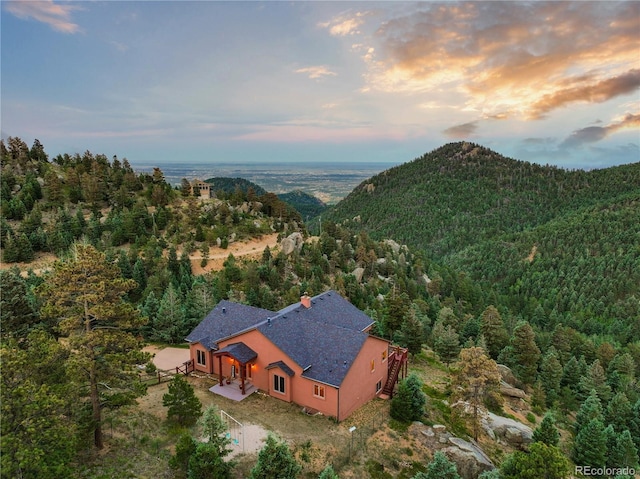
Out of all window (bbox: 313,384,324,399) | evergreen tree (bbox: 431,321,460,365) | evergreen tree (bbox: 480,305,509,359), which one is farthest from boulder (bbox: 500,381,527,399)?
window (bbox: 313,384,324,399)

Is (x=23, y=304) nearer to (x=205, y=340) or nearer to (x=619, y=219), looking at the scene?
(x=205, y=340)

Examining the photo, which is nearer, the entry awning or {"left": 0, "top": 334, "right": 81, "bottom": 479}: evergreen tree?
{"left": 0, "top": 334, "right": 81, "bottom": 479}: evergreen tree

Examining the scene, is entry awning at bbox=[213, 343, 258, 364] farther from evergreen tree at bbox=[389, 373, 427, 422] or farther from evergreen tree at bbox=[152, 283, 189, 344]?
evergreen tree at bbox=[152, 283, 189, 344]

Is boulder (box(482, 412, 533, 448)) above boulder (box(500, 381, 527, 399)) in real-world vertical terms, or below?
above

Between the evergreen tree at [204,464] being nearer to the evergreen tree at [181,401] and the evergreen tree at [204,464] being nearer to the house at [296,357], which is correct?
the evergreen tree at [181,401]

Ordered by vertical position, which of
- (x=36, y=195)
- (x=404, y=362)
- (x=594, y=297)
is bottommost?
(x=594, y=297)

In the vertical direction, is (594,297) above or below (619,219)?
below

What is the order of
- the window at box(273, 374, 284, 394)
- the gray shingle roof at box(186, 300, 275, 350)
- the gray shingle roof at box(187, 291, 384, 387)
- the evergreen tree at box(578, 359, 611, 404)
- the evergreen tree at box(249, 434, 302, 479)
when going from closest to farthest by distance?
the evergreen tree at box(249, 434, 302, 479) → the gray shingle roof at box(187, 291, 384, 387) → the window at box(273, 374, 284, 394) → the gray shingle roof at box(186, 300, 275, 350) → the evergreen tree at box(578, 359, 611, 404)

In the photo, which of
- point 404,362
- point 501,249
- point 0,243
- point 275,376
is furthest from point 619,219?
point 0,243
